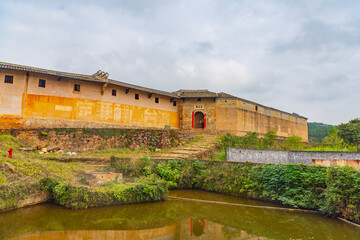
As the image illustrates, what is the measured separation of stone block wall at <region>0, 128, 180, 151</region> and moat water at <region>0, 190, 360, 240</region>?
26.0 ft

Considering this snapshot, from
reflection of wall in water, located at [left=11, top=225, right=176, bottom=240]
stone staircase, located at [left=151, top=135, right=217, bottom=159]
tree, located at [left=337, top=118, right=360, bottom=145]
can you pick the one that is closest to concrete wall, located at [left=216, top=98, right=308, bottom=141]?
stone staircase, located at [left=151, top=135, right=217, bottom=159]

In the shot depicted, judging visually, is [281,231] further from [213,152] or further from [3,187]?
[213,152]

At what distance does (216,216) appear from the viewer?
25.9ft

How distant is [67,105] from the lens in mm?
17141

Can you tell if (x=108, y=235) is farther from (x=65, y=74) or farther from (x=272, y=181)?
(x=65, y=74)

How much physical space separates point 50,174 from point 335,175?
980cm

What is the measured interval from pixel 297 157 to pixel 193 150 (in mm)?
6738

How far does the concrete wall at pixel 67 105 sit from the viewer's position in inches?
599

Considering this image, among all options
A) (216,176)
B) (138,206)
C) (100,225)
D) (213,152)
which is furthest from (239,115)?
(100,225)

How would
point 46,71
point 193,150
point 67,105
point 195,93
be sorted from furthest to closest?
1. point 195,93
2. point 67,105
3. point 193,150
4. point 46,71

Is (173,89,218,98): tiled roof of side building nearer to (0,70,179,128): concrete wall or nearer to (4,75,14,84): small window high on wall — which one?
(0,70,179,128): concrete wall

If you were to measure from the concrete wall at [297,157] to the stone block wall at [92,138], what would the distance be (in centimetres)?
628

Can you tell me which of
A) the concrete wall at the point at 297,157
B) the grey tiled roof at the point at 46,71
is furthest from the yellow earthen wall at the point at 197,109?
the concrete wall at the point at 297,157

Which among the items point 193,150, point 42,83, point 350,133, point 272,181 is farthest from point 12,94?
point 350,133
